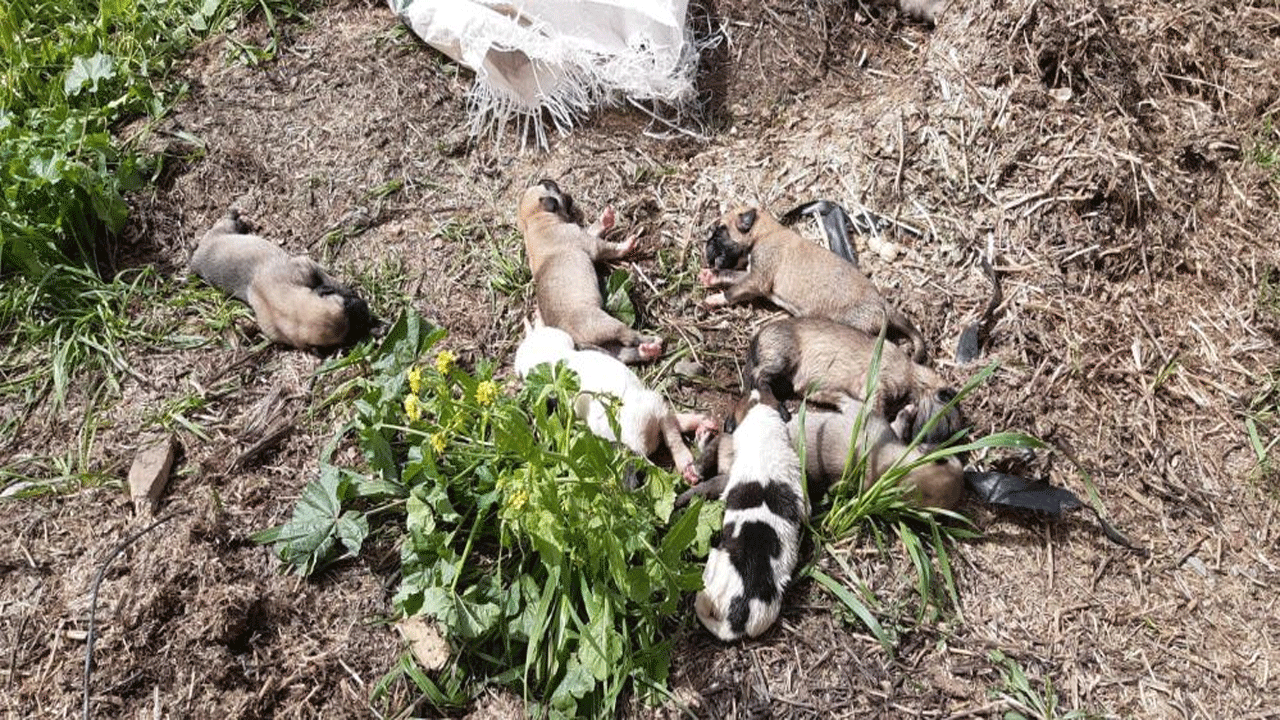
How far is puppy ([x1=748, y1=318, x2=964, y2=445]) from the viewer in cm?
407

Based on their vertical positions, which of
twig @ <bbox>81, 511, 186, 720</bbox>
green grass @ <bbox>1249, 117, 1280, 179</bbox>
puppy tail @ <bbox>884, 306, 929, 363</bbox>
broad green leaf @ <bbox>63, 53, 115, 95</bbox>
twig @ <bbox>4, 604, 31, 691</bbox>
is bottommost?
twig @ <bbox>4, 604, 31, 691</bbox>

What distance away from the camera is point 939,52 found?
4895mm

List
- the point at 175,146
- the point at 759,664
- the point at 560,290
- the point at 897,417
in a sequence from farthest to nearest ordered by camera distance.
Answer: the point at 175,146
the point at 560,290
the point at 897,417
the point at 759,664

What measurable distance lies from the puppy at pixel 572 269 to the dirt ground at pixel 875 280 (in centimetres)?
18

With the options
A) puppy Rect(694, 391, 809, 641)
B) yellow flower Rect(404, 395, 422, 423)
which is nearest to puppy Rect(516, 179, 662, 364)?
puppy Rect(694, 391, 809, 641)

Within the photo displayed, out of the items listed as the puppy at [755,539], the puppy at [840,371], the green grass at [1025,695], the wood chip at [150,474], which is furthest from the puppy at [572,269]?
the green grass at [1025,695]

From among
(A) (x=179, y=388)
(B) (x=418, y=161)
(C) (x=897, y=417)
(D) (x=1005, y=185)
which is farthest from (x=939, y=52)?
(A) (x=179, y=388)

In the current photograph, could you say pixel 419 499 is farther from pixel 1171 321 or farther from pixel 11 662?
pixel 1171 321

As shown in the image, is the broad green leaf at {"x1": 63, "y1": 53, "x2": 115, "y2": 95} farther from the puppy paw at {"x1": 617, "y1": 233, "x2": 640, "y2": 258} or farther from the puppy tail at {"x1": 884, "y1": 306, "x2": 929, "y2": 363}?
the puppy tail at {"x1": 884, "y1": 306, "x2": 929, "y2": 363}

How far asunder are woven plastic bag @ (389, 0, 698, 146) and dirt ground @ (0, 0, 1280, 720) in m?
0.19

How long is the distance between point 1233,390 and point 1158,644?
53.4 inches

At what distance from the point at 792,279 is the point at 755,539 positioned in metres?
1.42

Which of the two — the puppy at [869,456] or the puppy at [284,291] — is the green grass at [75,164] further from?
the puppy at [869,456]

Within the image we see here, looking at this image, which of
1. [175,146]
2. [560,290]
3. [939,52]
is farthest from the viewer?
[175,146]
